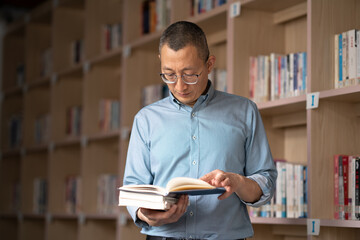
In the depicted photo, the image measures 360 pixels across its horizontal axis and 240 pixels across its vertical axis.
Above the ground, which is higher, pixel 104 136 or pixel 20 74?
pixel 20 74

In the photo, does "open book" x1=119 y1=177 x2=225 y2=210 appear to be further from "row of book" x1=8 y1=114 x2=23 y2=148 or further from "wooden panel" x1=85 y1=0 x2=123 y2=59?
"row of book" x1=8 y1=114 x2=23 y2=148

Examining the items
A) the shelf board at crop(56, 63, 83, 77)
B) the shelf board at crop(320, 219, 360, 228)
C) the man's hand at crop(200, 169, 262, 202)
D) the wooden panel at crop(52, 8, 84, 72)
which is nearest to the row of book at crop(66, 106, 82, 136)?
the shelf board at crop(56, 63, 83, 77)

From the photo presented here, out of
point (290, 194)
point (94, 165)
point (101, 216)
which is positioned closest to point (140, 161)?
point (290, 194)

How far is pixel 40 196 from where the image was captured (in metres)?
5.11

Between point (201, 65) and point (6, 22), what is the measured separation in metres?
4.58

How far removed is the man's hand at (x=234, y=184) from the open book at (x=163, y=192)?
0.02 m

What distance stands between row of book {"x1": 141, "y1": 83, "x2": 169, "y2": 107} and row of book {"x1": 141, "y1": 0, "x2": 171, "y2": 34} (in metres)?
0.38

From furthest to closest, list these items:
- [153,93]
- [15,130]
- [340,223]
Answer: [15,130]
[153,93]
[340,223]

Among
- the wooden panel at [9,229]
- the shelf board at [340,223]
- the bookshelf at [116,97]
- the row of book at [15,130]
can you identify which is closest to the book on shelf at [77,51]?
the bookshelf at [116,97]

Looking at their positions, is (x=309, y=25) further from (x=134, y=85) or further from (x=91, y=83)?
(x=91, y=83)

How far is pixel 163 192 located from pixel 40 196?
12.5ft

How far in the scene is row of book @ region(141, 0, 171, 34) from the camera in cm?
375

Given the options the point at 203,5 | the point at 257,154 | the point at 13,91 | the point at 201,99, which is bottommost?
the point at 257,154

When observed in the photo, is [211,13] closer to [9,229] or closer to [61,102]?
[61,102]
